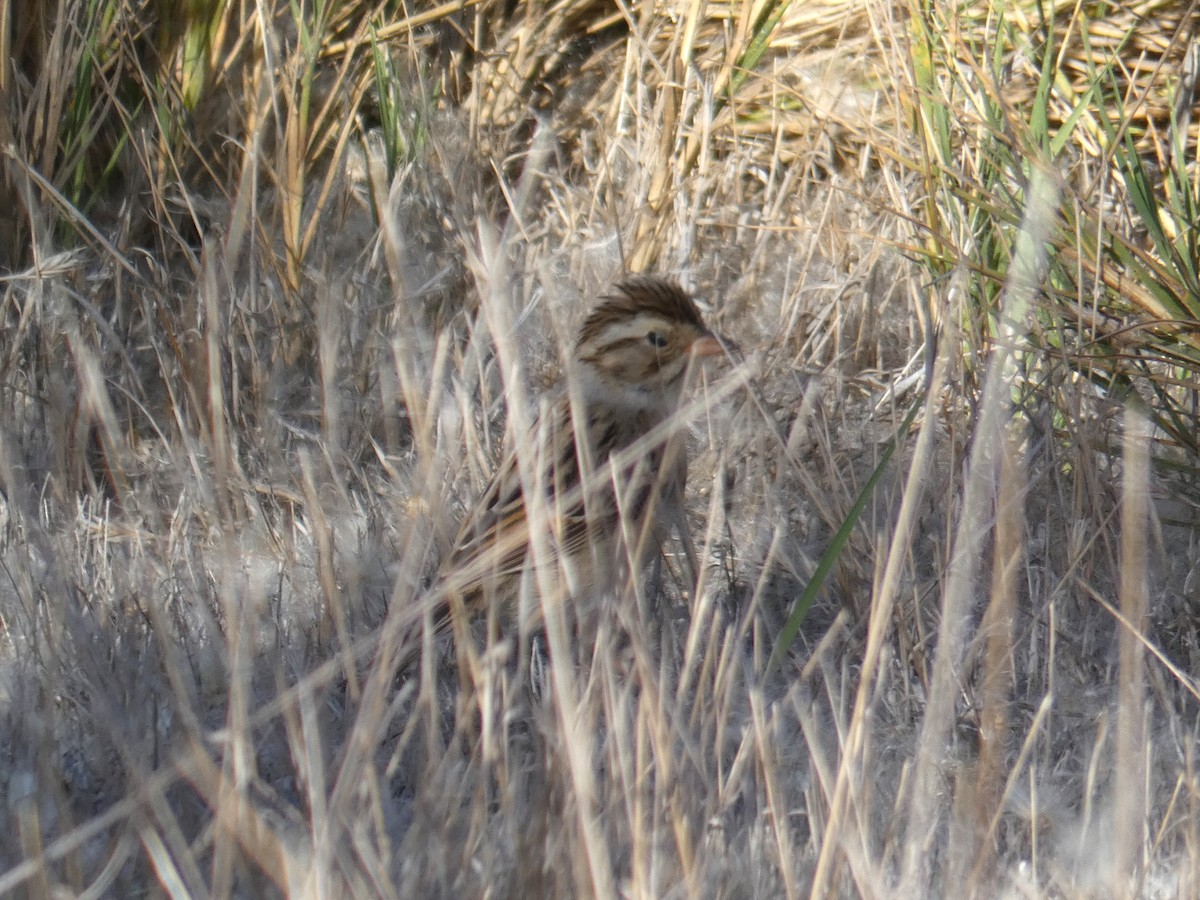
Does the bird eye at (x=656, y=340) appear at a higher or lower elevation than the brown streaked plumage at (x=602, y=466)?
higher

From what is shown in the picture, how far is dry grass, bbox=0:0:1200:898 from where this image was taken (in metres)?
2.21

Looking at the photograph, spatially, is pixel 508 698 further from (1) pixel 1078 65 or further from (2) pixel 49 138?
(1) pixel 1078 65

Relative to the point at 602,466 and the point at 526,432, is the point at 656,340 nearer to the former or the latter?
the point at 602,466

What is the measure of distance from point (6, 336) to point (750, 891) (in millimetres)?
2753

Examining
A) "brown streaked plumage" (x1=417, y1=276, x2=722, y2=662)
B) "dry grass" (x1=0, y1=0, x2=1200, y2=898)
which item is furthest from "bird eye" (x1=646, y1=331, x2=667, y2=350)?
"dry grass" (x1=0, y1=0, x2=1200, y2=898)

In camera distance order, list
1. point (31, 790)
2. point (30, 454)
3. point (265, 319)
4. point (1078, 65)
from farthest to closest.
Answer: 1. point (1078, 65)
2. point (265, 319)
3. point (30, 454)
4. point (31, 790)

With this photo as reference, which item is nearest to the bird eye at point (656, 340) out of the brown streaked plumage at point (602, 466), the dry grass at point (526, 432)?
the brown streaked plumage at point (602, 466)

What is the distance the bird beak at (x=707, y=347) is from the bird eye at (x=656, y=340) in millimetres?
70

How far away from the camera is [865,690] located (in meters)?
2.15

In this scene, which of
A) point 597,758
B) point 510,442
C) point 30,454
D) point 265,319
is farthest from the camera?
point 265,319

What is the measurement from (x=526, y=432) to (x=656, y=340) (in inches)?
51.7

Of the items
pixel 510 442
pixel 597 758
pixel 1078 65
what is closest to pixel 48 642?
pixel 597 758

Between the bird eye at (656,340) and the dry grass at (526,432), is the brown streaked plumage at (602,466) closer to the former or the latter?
the bird eye at (656,340)

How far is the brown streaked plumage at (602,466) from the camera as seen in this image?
3.10 metres
